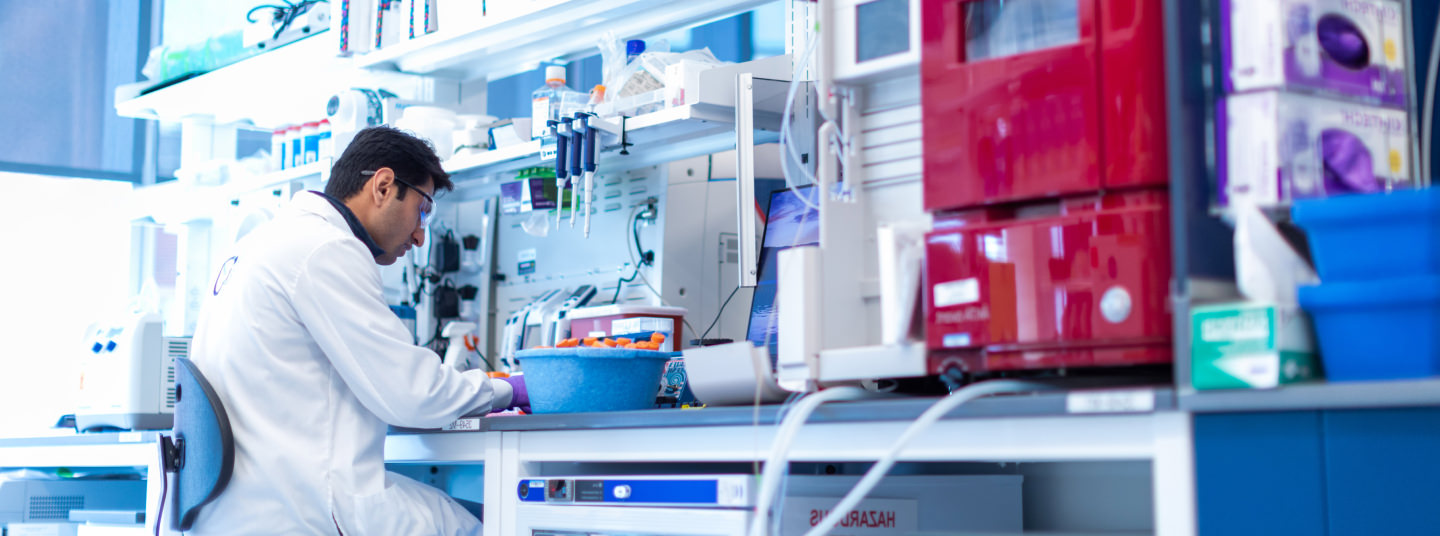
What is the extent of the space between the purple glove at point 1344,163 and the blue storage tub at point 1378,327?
16 centimetres

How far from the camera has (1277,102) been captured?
4.54 ft

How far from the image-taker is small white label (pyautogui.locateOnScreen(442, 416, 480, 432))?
2201 mm

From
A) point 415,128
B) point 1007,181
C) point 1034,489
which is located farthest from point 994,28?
point 415,128

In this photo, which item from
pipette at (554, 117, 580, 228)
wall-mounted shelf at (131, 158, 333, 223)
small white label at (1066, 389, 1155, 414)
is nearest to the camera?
small white label at (1066, 389, 1155, 414)

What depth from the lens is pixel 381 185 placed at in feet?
8.16

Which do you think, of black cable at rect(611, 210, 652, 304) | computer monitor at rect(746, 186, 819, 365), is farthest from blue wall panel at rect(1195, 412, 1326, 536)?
black cable at rect(611, 210, 652, 304)

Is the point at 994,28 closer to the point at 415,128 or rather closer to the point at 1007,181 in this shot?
the point at 1007,181

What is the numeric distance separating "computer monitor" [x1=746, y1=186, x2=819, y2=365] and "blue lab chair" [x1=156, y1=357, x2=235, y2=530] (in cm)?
103

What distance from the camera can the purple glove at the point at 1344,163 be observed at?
55.1 inches

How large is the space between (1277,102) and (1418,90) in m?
0.29

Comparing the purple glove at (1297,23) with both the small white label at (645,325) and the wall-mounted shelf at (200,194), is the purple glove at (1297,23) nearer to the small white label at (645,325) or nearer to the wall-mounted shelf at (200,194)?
the small white label at (645,325)

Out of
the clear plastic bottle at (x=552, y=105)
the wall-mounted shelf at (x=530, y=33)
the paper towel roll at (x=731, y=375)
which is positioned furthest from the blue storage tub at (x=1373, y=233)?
the clear plastic bottle at (x=552, y=105)

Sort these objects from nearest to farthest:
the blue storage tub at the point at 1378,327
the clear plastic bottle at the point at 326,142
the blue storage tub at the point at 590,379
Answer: the blue storage tub at the point at 1378,327 → the blue storage tub at the point at 590,379 → the clear plastic bottle at the point at 326,142

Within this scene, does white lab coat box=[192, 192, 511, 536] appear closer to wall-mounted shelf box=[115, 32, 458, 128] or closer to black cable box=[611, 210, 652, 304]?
black cable box=[611, 210, 652, 304]
